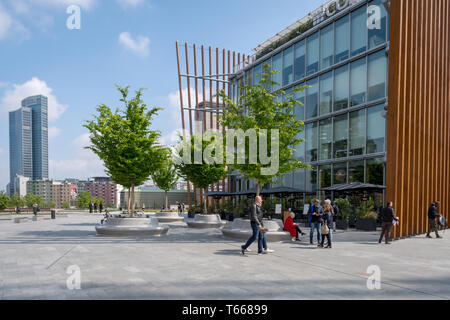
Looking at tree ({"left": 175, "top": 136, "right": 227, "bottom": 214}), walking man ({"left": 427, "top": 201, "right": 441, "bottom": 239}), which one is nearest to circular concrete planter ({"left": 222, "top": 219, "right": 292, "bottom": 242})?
walking man ({"left": 427, "top": 201, "right": 441, "bottom": 239})

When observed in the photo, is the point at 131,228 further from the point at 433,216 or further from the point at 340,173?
the point at 340,173

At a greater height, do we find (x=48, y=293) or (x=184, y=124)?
(x=184, y=124)

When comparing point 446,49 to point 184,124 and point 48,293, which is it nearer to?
point 48,293

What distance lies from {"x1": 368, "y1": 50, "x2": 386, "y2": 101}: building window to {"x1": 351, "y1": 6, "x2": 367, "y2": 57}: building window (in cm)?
121

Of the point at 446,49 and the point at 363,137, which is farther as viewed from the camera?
the point at 363,137

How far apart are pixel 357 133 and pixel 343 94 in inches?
123

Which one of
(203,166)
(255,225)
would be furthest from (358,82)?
(255,225)

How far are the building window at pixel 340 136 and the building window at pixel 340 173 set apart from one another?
612 mm

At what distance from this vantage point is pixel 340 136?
2398 cm

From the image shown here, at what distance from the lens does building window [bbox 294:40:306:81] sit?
2762cm

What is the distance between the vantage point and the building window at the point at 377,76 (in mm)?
21031
